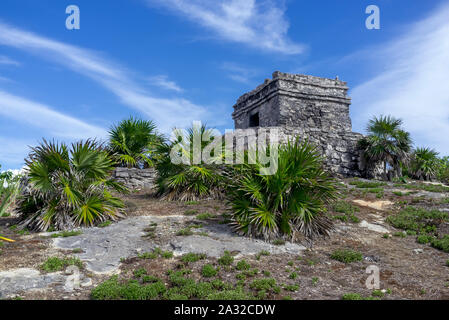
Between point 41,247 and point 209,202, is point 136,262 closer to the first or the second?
point 41,247

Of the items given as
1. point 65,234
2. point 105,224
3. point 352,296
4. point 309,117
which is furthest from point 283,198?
point 309,117

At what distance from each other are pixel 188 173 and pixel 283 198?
13.6 ft

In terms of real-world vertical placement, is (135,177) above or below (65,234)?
above

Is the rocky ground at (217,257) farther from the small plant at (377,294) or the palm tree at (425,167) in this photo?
the palm tree at (425,167)

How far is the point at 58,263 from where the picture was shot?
577cm

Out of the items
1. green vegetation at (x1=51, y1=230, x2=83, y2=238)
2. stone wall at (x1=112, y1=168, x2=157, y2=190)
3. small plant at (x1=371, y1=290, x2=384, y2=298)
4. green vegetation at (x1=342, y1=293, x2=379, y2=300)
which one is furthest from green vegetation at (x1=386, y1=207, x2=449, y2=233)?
stone wall at (x1=112, y1=168, x2=157, y2=190)

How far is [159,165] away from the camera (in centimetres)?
1159

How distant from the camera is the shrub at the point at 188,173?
35.3ft

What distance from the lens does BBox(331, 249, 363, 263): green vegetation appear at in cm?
652

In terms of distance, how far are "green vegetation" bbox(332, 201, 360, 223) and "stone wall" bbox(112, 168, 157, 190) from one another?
290 inches

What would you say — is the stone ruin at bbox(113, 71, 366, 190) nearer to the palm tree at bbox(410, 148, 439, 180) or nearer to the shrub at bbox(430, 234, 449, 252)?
the palm tree at bbox(410, 148, 439, 180)

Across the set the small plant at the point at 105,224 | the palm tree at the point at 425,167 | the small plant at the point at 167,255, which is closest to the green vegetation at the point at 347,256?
the small plant at the point at 167,255

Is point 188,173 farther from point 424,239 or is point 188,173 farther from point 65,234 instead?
point 424,239

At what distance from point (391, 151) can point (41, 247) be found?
14.0 m
